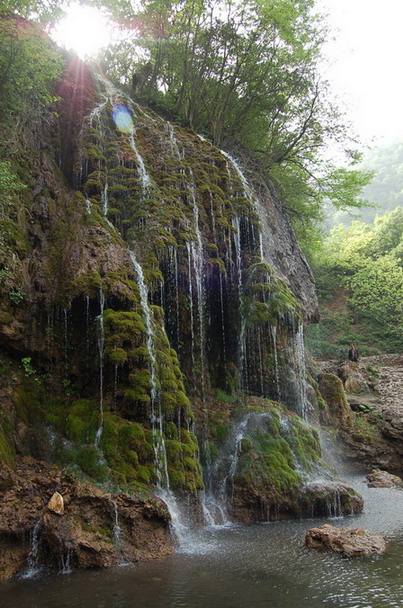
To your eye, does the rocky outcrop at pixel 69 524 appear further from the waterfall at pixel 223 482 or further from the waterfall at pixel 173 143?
the waterfall at pixel 173 143

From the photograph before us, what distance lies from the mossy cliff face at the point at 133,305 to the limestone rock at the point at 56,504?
38.5 inches

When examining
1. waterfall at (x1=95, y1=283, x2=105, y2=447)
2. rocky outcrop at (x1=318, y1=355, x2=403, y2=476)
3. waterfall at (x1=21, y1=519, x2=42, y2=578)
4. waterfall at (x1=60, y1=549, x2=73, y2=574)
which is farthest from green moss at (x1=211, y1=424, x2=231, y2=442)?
rocky outcrop at (x1=318, y1=355, x2=403, y2=476)

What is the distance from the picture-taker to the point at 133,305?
30.5 ft

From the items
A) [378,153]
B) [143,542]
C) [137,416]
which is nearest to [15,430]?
[137,416]

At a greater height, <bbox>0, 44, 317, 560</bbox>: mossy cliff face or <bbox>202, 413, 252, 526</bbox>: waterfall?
<bbox>0, 44, 317, 560</bbox>: mossy cliff face

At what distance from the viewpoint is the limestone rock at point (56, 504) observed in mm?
6276

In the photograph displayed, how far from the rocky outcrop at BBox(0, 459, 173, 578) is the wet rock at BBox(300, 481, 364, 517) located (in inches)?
135

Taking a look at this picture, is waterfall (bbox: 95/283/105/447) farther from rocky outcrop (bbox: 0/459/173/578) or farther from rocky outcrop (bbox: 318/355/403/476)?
rocky outcrop (bbox: 318/355/403/476)

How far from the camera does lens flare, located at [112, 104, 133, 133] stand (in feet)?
47.3

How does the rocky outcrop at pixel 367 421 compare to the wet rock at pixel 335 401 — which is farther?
the wet rock at pixel 335 401

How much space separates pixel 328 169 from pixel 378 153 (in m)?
83.1

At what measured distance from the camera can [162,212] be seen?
1216 centimetres

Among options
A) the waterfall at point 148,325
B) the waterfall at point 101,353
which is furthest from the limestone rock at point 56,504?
the waterfall at point 148,325

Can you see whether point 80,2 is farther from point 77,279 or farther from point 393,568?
point 393,568
